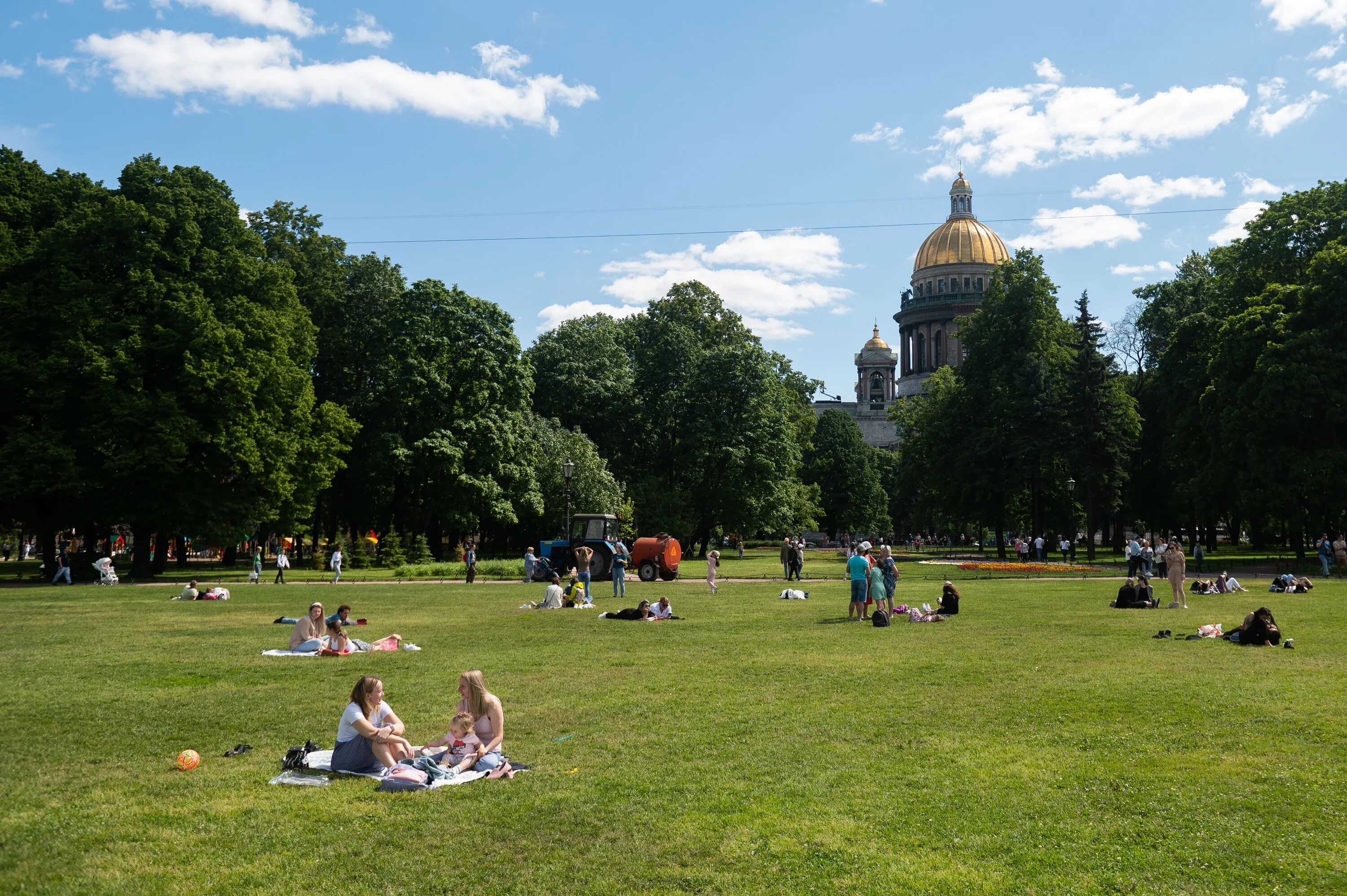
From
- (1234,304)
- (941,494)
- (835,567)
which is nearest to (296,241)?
(835,567)

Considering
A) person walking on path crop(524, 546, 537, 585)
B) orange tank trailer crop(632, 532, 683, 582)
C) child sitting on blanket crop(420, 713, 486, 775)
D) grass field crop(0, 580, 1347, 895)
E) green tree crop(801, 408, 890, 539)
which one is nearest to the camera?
grass field crop(0, 580, 1347, 895)

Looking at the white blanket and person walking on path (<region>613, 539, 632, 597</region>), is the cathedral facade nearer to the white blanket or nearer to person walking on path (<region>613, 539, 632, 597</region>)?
person walking on path (<region>613, 539, 632, 597</region>)

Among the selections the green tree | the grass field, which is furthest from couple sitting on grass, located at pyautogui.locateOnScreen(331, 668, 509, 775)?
the green tree

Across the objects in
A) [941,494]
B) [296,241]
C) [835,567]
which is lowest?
[835,567]

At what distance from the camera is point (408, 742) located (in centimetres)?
962

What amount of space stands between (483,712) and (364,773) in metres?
1.13

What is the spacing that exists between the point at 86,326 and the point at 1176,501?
5468 centimetres

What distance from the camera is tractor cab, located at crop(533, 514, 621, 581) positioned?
37625 millimetres

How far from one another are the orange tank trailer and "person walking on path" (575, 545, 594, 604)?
2636 millimetres

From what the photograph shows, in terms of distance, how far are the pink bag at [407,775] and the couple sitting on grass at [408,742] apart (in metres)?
0.15

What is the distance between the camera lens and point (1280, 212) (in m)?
49.1

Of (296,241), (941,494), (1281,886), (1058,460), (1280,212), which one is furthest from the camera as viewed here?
(941,494)

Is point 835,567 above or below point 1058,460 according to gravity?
below

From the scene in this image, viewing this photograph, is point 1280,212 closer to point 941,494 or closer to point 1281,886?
point 941,494
